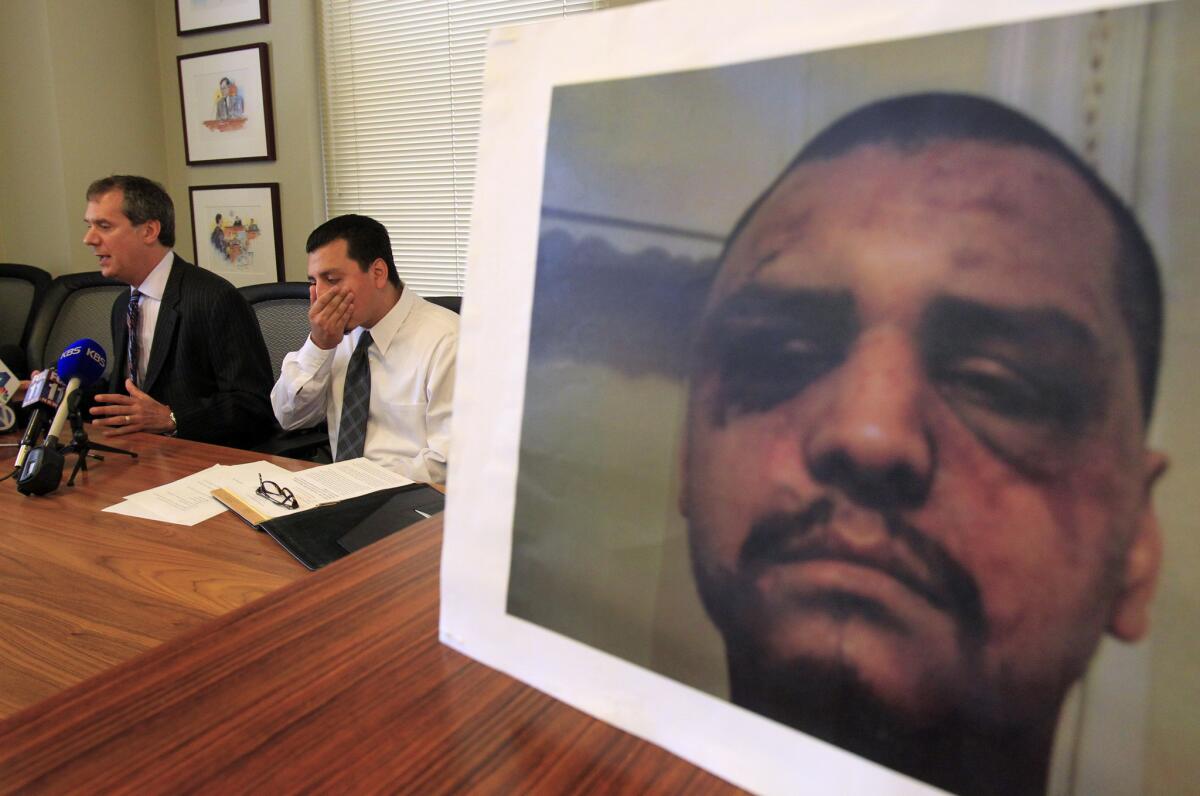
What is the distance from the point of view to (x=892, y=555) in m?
0.23

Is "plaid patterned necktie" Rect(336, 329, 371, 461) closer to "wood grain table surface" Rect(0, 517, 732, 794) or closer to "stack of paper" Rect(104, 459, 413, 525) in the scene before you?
"stack of paper" Rect(104, 459, 413, 525)

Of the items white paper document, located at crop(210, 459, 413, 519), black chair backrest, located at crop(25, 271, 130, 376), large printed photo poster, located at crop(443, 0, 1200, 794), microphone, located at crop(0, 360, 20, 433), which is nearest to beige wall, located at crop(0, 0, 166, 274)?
black chair backrest, located at crop(25, 271, 130, 376)

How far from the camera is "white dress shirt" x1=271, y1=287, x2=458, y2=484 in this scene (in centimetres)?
175

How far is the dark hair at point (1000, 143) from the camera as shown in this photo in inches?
7.9

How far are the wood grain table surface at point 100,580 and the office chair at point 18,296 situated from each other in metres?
2.02

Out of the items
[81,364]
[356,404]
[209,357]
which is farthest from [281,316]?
[81,364]

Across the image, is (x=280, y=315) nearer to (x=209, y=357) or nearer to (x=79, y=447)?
(x=209, y=357)

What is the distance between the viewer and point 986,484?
0.72 feet

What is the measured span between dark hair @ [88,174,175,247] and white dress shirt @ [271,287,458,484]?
26.9 inches

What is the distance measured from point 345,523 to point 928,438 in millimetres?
822

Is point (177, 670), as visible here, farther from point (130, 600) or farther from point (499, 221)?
point (130, 600)

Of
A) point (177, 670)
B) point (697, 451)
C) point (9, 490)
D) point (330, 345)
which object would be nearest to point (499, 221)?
point (697, 451)

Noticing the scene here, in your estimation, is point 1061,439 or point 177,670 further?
point 177,670

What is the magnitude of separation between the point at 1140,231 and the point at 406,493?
0.96m
